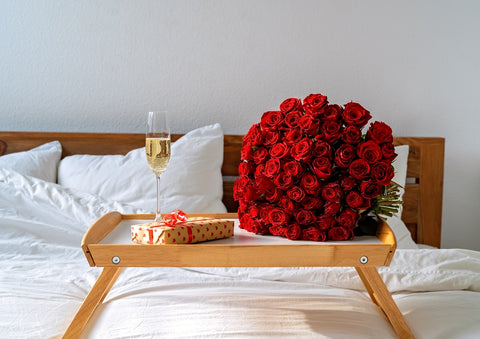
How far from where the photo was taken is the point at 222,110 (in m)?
2.38

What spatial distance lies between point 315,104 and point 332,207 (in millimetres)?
248

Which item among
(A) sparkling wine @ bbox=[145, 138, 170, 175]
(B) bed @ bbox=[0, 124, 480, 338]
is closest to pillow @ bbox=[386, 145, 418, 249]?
(B) bed @ bbox=[0, 124, 480, 338]

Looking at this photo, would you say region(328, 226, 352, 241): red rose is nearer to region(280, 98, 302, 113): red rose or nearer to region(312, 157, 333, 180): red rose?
region(312, 157, 333, 180): red rose

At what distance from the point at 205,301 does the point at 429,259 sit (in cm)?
72

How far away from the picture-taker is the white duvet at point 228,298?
1.07m

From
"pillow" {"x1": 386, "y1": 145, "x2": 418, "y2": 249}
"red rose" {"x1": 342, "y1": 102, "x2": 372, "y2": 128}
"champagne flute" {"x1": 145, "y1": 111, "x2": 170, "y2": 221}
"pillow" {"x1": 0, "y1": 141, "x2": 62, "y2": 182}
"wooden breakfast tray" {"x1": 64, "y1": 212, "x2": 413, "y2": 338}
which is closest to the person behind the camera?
"wooden breakfast tray" {"x1": 64, "y1": 212, "x2": 413, "y2": 338}

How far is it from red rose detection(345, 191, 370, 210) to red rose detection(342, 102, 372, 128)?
163 mm

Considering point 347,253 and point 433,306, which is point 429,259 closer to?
point 433,306

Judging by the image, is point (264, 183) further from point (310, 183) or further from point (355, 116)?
point (355, 116)

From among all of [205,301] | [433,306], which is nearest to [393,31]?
[433,306]

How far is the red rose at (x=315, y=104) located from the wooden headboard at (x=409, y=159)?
1.11m

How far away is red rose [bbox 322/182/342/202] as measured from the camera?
1112 mm

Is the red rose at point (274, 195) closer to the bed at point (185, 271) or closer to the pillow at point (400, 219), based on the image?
the bed at point (185, 271)

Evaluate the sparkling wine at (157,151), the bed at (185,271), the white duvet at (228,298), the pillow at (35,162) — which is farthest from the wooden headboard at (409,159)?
the sparkling wine at (157,151)
